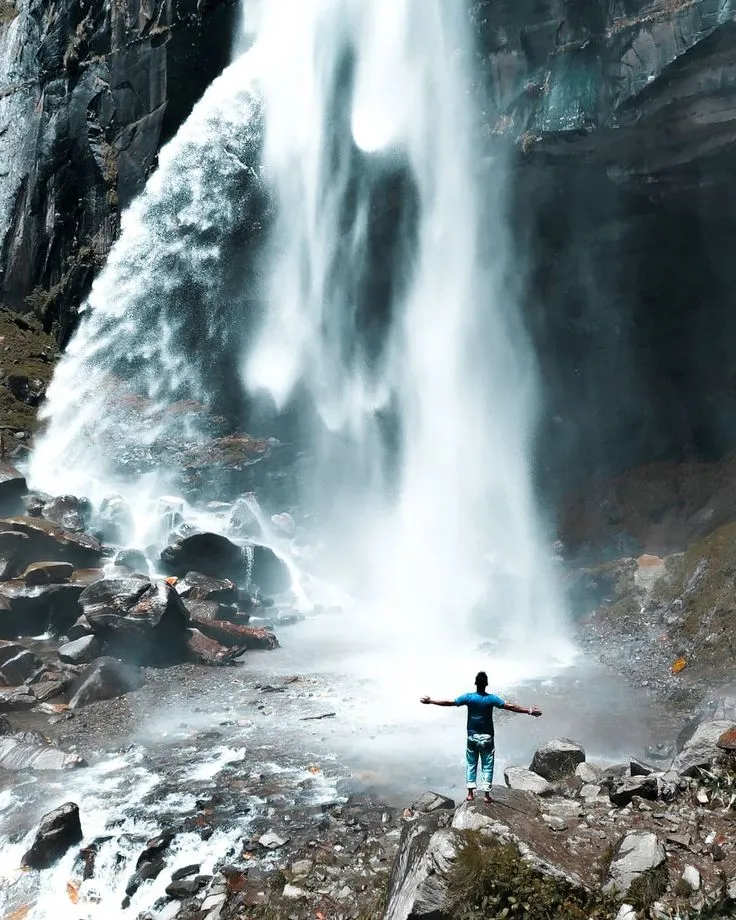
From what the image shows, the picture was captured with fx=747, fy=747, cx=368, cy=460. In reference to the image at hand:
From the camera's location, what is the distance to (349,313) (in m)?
30.2

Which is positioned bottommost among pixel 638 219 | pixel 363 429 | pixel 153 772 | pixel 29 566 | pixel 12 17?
pixel 153 772

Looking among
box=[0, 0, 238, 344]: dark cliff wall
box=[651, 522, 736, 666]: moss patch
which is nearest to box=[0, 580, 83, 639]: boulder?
box=[651, 522, 736, 666]: moss patch

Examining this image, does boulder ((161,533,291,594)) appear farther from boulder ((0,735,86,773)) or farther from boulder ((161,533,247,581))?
boulder ((0,735,86,773))

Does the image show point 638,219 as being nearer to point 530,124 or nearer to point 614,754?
point 530,124

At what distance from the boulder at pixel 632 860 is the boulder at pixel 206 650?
11.5 meters

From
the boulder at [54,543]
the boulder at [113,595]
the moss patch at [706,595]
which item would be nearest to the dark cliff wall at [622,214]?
the moss patch at [706,595]

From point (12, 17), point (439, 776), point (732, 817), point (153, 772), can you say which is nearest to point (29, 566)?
point (153, 772)

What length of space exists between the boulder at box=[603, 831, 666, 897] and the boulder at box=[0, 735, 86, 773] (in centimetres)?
790

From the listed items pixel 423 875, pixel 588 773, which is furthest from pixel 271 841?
pixel 588 773

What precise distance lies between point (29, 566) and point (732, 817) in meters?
16.1

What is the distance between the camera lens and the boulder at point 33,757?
1062 cm

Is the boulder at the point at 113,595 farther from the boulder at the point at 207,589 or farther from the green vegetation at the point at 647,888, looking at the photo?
the green vegetation at the point at 647,888

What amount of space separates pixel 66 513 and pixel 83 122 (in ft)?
82.4

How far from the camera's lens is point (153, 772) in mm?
10492
